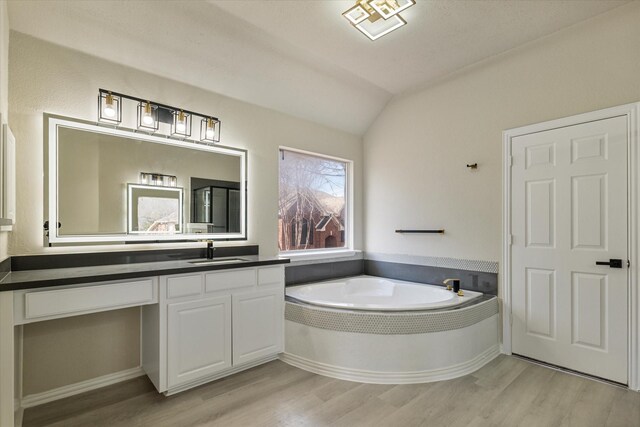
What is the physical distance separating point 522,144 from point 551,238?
868 mm

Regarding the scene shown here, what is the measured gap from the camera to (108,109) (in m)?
2.42

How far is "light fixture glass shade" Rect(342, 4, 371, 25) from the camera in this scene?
7.60ft

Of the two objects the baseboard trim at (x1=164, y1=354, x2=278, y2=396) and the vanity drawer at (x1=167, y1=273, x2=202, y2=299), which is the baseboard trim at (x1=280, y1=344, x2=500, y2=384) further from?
the vanity drawer at (x1=167, y1=273, x2=202, y2=299)

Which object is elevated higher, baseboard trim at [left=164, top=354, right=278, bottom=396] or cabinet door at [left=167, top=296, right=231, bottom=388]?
cabinet door at [left=167, top=296, right=231, bottom=388]

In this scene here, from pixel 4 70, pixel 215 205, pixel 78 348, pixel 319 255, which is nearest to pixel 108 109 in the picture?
pixel 4 70

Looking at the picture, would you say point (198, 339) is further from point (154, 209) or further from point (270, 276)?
point (154, 209)

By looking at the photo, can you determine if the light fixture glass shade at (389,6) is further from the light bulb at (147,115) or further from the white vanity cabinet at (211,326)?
the white vanity cabinet at (211,326)

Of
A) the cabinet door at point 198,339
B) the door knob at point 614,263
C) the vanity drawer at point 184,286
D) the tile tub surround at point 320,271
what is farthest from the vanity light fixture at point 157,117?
the door knob at point 614,263

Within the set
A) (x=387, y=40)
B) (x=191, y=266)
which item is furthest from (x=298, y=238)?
(x=387, y=40)

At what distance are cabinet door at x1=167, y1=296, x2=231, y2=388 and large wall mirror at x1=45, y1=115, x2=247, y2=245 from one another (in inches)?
29.0

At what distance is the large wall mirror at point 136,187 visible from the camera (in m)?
2.30

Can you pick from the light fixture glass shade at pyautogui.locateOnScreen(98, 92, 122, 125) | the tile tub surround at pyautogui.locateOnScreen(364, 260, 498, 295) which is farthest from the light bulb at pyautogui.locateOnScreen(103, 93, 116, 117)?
the tile tub surround at pyautogui.locateOnScreen(364, 260, 498, 295)

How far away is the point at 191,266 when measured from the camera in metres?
2.33

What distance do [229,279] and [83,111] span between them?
1.61 m
